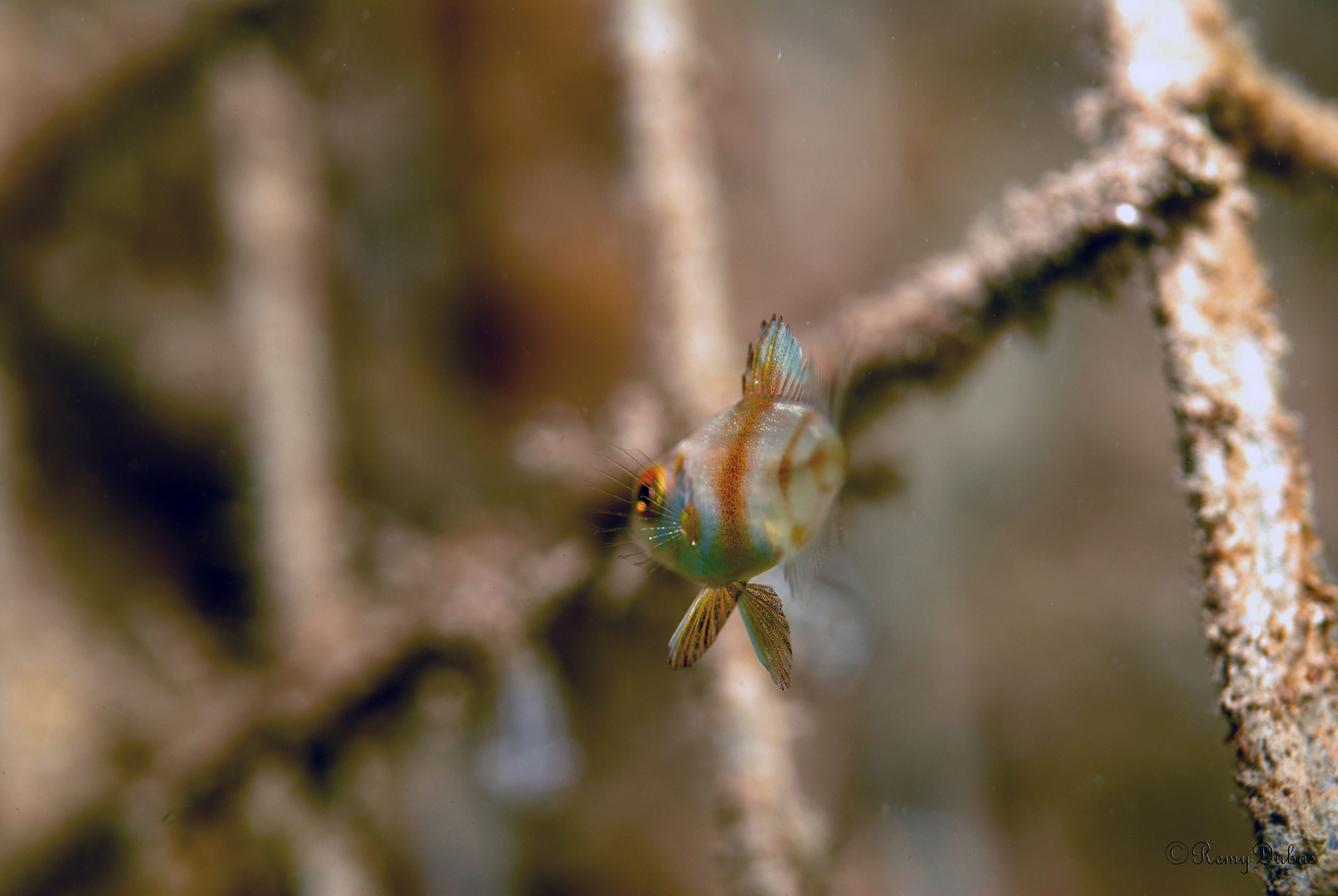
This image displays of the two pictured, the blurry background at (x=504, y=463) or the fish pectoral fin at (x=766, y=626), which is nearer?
the fish pectoral fin at (x=766, y=626)

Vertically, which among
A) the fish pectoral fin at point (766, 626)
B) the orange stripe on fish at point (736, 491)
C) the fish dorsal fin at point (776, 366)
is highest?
the fish dorsal fin at point (776, 366)

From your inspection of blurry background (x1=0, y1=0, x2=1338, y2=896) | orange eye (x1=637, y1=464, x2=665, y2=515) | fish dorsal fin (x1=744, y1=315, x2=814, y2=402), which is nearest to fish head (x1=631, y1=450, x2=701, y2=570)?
orange eye (x1=637, y1=464, x2=665, y2=515)

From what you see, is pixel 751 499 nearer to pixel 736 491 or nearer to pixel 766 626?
pixel 736 491

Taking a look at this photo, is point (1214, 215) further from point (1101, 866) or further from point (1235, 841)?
point (1101, 866)

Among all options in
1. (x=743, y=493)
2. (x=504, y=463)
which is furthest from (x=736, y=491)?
(x=504, y=463)

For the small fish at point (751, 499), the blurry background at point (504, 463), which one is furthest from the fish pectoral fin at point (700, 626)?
the blurry background at point (504, 463)

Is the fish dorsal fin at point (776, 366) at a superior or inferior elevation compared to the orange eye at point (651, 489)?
superior

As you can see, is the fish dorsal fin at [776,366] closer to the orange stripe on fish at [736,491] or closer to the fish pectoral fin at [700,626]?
the orange stripe on fish at [736,491]

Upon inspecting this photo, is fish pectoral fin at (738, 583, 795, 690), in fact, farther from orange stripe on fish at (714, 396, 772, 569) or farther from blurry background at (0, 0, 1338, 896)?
blurry background at (0, 0, 1338, 896)
